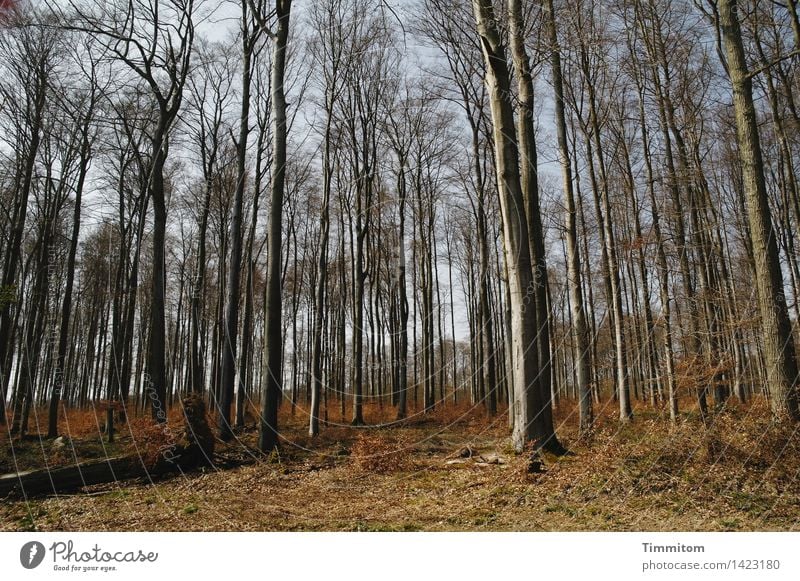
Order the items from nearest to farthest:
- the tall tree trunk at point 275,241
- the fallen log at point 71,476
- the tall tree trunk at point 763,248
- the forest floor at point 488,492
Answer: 1. the forest floor at point 488,492
2. the fallen log at point 71,476
3. the tall tree trunk at point 763,248
4. the tall tree trunk at point 275,241

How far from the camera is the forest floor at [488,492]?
171 inches

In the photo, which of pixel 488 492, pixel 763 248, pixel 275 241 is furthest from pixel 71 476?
pixel 763 248

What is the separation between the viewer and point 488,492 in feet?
16.9

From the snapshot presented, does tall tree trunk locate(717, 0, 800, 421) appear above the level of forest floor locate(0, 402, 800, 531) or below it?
above

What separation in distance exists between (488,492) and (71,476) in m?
4.93

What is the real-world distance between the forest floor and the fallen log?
170mm

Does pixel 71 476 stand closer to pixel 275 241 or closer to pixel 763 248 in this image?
pixel 275 241

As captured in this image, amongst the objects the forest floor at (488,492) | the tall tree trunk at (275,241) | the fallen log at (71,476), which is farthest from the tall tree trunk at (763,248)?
the fallen log at (71,476)

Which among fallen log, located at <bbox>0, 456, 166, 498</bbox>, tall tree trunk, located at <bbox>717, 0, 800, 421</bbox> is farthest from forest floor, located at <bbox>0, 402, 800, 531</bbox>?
tall tree trunk, located at <bbox>717, 0, 800, 421</bbox>

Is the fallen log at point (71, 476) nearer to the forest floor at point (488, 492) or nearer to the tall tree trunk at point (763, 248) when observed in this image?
the forest floor at point (488, 492)

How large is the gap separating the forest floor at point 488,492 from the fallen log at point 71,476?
0.17 m

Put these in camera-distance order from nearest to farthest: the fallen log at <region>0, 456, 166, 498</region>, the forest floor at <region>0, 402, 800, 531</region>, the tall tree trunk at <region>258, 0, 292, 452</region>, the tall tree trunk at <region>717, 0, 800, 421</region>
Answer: the forest floor at <region>0, 402, 800, 531</region>, the fallen log at <region>0, 456, 166, 498</region>, the tall tree trunk at <region>717, 0, 800, 421</region>, the tall tree trunk at <region>258, 0, 292, 452</region>

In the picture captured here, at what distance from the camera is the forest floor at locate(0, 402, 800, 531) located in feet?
14.3

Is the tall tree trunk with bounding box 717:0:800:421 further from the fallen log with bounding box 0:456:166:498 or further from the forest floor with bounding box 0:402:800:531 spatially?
the fallen log with bounding box 0:456:166:498
